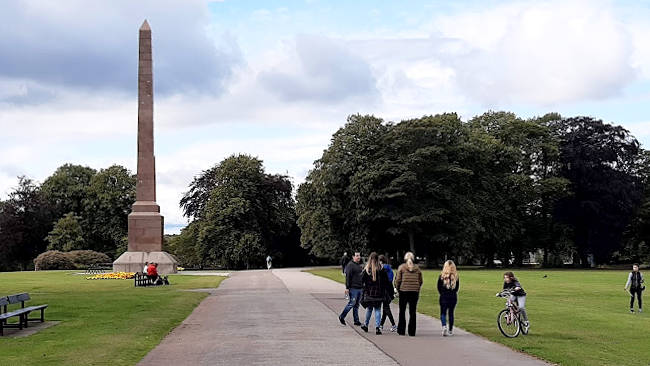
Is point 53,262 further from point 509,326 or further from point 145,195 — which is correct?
point 509,326

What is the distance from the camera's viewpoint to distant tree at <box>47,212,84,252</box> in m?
85.2

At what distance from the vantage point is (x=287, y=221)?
86125 mm

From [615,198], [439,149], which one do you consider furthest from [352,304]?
[615,198]

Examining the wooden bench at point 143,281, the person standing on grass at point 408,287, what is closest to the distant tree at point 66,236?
the wooden bench at point 143,281

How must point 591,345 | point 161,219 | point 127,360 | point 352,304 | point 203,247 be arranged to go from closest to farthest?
point 127,360
point 591,345
point 352,304
point 161,219
point 203,247

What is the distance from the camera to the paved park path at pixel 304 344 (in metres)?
12.6

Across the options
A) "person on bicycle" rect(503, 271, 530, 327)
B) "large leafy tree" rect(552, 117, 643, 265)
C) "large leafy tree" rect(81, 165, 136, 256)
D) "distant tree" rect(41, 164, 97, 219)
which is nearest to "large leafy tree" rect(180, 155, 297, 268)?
"large leafy tree" rect(81, 165, 136, 256)

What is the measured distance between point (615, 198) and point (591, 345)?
205 ft

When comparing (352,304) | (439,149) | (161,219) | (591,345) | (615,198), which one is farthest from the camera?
(615,198)

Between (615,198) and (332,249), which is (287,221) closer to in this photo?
(332,249)

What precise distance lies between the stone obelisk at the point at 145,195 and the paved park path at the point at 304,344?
29820 mm

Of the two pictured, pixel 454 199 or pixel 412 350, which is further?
pixel 454 199

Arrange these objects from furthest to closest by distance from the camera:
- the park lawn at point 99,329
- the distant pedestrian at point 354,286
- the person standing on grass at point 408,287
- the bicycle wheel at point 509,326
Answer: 1. the distant pedestrian at point 354,286
2. the person standing on grass at point 408,287
3. the bicycle wheel at point 509,326
4. the park lawn at point 99,329

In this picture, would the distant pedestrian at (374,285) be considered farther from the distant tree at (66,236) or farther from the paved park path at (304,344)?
the distant tree at (66,236)
